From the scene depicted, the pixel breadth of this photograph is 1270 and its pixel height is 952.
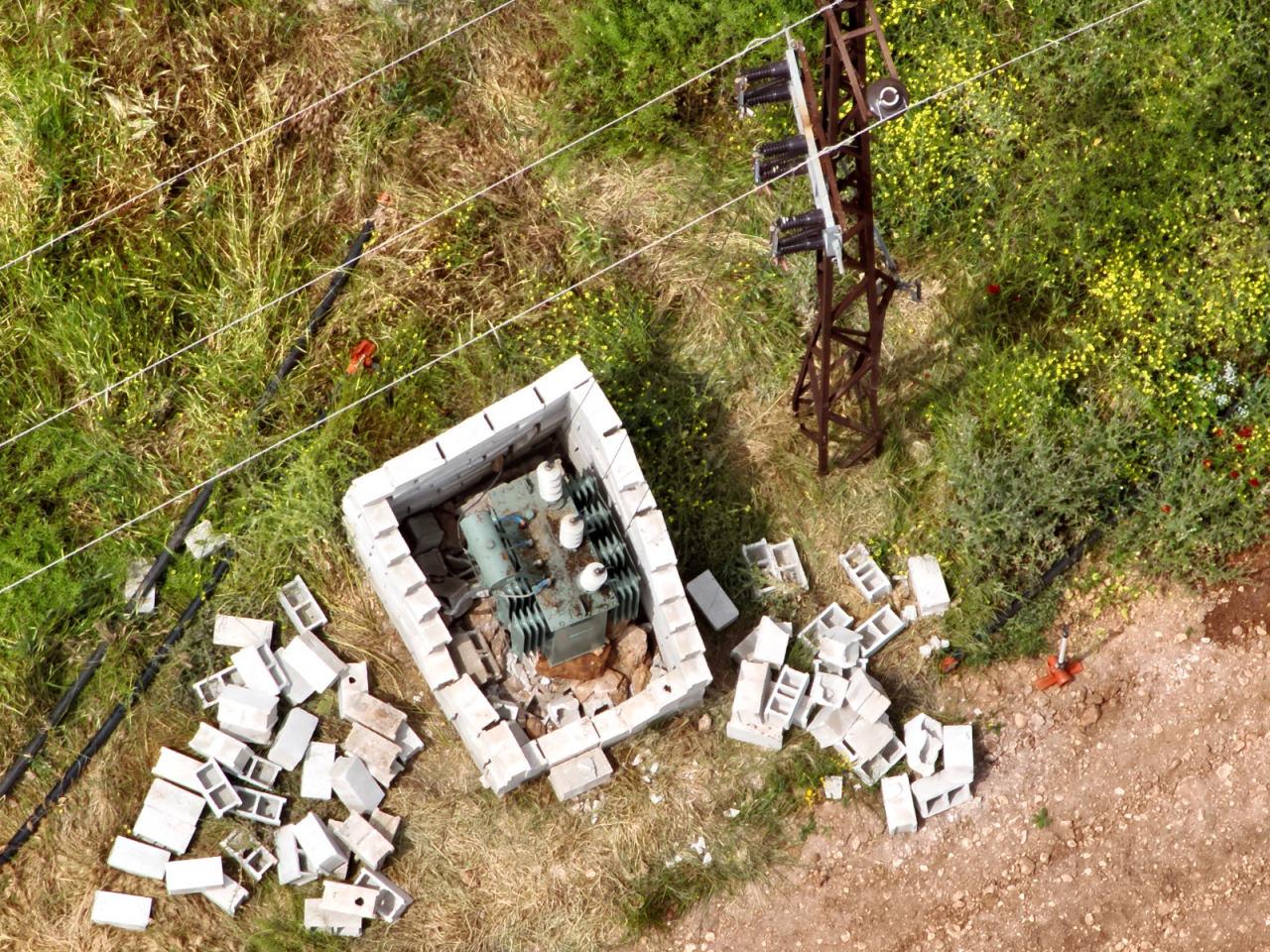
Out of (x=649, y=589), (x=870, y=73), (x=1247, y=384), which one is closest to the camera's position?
(x=649, y=589)

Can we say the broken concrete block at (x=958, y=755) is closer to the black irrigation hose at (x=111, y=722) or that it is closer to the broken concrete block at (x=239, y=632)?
the broken concrete block at (x=239, y=632)

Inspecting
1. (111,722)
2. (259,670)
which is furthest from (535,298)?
(111,722)

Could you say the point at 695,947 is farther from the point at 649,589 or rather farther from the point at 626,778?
the point at 649,589

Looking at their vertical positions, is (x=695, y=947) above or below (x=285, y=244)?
below

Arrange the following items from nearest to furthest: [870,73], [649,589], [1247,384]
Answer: [649,589]
[1247,384]
[870,73]

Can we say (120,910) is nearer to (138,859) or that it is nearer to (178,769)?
(138,859)

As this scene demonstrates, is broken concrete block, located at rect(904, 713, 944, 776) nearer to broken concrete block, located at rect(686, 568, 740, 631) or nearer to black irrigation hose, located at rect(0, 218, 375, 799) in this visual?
broken concrete block, located at rect(686, 568, 740, 631)

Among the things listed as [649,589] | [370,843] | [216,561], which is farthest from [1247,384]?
[216,561]

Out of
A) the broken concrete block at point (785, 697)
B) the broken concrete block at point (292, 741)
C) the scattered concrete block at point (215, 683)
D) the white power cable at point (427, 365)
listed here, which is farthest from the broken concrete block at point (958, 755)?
the scattered concrete block at point (215, 683)
